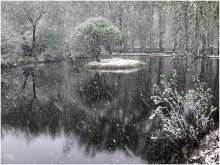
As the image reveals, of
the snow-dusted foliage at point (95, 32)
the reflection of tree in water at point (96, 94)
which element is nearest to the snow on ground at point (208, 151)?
the reflection of tree in water at point (96, 94)

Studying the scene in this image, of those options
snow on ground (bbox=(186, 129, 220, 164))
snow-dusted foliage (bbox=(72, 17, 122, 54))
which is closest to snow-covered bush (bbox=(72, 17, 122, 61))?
snow-dusted foliage (bbox=(72, 17, 122, 54))

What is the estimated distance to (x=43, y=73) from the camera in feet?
101

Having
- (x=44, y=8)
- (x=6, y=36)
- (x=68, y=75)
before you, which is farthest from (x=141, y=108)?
(x=44, y=8)

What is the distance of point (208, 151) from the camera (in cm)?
943

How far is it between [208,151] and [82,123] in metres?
6.11

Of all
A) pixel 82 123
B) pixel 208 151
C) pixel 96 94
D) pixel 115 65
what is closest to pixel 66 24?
pixel 115 65

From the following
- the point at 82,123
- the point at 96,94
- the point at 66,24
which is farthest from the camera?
the point at 66,24

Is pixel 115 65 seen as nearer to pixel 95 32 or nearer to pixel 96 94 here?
pixel 95 32

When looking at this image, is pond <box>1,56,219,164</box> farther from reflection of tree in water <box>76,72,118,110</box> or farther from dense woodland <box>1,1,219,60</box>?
dense woodland <box>1,1,219,60</box>

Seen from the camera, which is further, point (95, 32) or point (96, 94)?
point (95, 32)

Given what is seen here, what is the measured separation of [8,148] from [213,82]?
642 inches

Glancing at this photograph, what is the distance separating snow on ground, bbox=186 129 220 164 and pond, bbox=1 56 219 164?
0.65 meters

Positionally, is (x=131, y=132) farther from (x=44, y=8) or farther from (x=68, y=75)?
(x=44, y=8)

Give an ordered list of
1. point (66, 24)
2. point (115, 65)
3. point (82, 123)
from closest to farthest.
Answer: point (82, 123) < point (115, 65) < point (66, 24)
